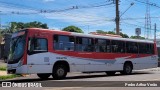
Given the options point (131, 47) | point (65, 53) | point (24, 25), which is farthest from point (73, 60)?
point (24, 25)

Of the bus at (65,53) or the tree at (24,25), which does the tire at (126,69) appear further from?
the tree at (24,25)

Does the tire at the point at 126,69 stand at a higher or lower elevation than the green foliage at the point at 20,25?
lower

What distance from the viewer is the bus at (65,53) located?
2098 cm

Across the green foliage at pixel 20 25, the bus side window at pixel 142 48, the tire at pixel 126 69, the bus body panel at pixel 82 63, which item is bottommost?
the tire at pixel 126 69

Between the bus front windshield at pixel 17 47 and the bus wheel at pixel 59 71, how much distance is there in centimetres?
229

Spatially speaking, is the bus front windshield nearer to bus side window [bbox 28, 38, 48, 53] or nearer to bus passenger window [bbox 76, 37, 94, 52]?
bus side window [bbox 28, 38, 48, 53]

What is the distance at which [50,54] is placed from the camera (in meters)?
21.8

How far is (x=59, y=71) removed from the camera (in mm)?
22281

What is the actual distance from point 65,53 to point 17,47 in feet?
9.54

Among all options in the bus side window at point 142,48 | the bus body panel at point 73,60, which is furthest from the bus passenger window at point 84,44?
the bus side window at point 142,48

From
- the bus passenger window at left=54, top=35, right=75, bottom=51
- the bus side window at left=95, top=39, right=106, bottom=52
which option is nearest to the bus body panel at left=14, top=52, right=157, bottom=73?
the bus passenger window at left=54, top=35, right=75, bottom=51

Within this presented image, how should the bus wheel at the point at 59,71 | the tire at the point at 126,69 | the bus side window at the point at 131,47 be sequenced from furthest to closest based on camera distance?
the bus side window at the point at 131,47, the tire at the point at 126,69, the bus wheel at the point at 59,71

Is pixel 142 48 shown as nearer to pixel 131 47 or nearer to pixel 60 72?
pixel 131 47

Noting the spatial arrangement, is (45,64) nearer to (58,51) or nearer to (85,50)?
(58,51)
